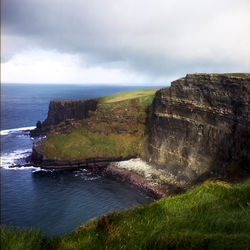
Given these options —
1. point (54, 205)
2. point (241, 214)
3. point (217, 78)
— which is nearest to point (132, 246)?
point (241, 214)

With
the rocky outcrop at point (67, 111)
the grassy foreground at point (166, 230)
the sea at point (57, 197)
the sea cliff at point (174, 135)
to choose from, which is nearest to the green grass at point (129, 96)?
the rocky outcrop at point (67, 111)

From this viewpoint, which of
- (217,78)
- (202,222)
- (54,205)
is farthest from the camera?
(217,78)

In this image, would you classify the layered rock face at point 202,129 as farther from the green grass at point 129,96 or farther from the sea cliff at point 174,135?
the green grass at point 129,96

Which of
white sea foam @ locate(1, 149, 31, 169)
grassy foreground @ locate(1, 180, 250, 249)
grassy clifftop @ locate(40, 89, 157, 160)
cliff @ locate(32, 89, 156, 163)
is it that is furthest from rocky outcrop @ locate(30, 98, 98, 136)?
grassy foreground @ locate(1, 180, 250, 249)

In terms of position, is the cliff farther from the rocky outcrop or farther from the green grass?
the rocky outcrop

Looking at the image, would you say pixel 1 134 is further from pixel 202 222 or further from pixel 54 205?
pixel 202 222

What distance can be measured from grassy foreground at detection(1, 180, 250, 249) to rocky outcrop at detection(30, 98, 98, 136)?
88.3m

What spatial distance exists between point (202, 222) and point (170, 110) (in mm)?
54464

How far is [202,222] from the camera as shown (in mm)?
6141

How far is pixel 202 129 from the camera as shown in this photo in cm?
4972

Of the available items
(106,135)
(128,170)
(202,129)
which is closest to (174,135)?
(202,129)

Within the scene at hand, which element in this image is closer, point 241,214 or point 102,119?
point 241,214

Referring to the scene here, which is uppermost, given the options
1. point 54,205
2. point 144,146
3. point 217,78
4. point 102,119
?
point 217,78

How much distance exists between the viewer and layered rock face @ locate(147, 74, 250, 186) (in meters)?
41.5
